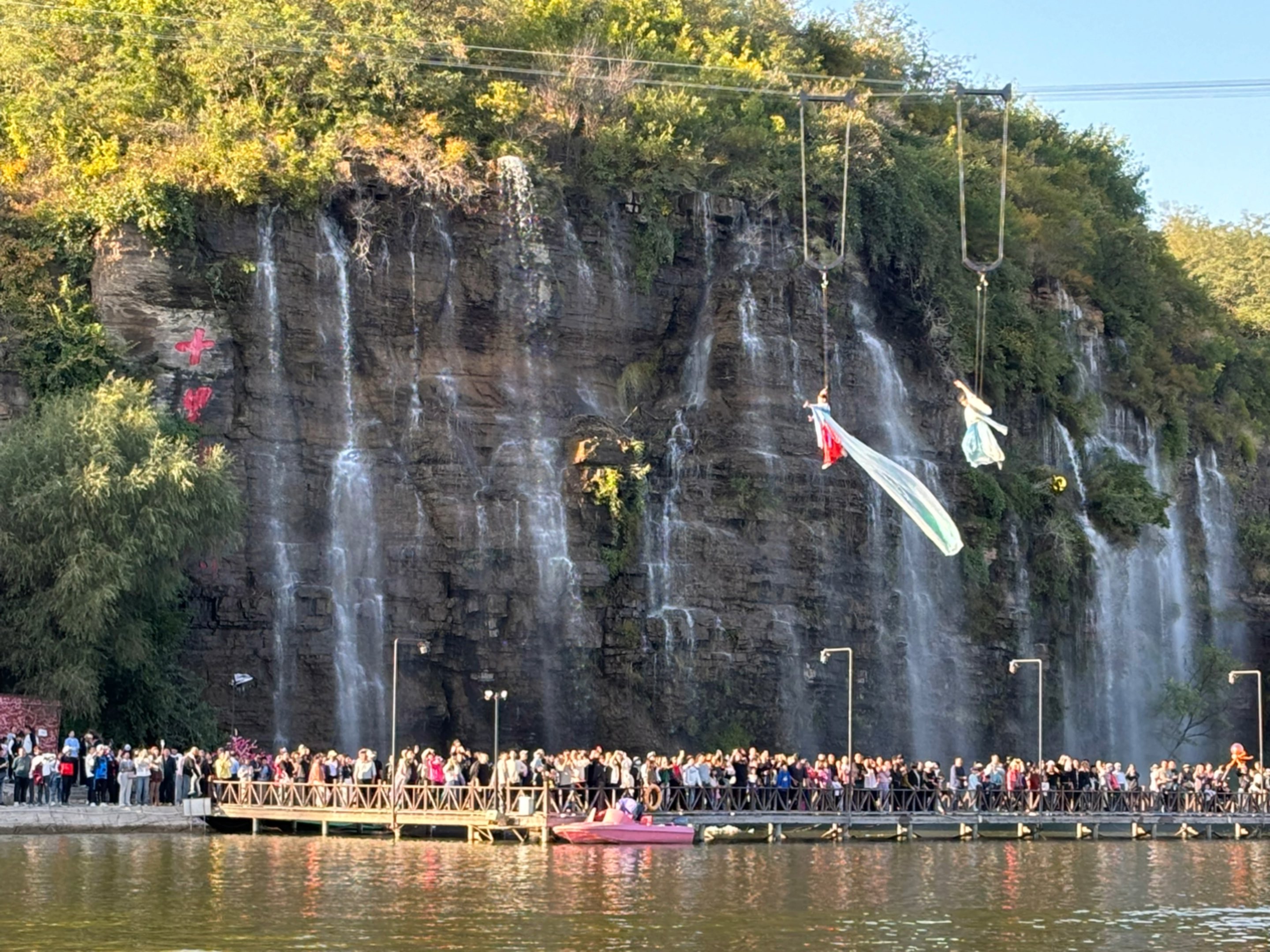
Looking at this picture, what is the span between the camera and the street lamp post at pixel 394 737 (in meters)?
46.5

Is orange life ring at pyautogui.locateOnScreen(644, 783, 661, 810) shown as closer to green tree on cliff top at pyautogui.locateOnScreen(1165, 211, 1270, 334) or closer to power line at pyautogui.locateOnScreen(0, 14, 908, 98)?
power line at pyautogui.locateOnScreen(0, 14, 908, 98)

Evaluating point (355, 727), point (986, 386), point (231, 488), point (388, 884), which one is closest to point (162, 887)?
point (388, 884)

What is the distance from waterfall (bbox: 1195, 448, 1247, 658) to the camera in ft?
265

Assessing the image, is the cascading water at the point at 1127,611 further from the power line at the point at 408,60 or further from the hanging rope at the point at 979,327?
the power line at the point at 408,60

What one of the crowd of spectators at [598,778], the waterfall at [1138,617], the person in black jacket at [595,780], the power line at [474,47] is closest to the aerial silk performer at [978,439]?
the crowd of spectators at [598,778]

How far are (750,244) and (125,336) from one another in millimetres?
20617

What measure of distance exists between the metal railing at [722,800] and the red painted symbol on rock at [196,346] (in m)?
15.6

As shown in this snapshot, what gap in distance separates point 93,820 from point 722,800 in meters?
13.7

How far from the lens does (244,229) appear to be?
61.8m

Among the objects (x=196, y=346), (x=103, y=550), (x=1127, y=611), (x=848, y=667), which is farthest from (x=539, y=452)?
(x=1127, y=611)

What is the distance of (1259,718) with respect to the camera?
70.1 m

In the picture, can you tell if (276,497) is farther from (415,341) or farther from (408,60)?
(408,60)

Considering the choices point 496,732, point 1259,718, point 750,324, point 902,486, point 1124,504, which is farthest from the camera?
point 1124,504

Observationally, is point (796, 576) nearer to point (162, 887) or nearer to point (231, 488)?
point (231, 488)
